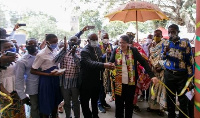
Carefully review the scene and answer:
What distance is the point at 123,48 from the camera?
3.48m

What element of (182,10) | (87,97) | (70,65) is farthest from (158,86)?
(182,10)

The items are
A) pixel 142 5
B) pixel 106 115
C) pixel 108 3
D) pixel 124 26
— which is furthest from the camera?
pixel 124 26

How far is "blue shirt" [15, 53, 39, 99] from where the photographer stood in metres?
3.15

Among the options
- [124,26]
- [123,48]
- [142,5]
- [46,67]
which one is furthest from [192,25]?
[124,26]

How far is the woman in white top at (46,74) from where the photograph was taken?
10.5 feet

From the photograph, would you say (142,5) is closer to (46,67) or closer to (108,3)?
(46,67)

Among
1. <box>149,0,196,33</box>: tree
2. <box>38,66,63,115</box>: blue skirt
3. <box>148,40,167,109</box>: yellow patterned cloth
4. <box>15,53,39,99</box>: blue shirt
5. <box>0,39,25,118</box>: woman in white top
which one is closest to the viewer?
<box>0,39,25,118</box>: woman in white top

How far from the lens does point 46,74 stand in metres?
3.23

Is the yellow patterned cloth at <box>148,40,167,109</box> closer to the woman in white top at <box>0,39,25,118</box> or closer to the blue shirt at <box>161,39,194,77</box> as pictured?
the blue shirt at <box>161,39,194,77</box>

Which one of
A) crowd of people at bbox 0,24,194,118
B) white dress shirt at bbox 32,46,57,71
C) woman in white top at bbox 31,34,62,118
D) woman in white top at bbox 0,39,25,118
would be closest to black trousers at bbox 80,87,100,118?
crowd of people at bbox 0,24,194,118

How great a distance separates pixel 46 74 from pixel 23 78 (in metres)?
0.40

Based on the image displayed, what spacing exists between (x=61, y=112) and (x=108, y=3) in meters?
10.3

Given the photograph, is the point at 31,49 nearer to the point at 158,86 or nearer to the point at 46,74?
the point at 46,74

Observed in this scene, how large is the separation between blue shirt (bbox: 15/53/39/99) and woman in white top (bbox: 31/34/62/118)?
4.3 inches
